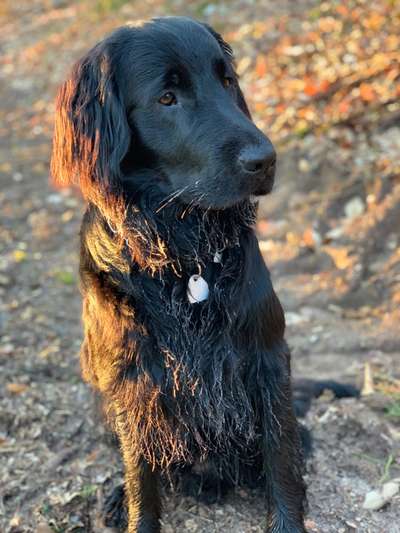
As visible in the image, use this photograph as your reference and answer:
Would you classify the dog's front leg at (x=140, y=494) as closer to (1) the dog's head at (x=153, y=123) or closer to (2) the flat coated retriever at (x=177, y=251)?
(2) the flat coated retriever at (x=177, y=251)

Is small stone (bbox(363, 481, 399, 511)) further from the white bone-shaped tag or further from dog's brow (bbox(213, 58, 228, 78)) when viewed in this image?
dog's brow (bbox(213, 58, 228, 78))

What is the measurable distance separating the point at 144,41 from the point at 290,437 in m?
1.66

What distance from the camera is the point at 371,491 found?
3057 millimetres

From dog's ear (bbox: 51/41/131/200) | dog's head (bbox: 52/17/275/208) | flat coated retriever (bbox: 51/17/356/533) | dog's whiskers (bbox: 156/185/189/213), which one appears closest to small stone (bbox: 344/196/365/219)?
flat coated retriever (bbox: 51/17/356/533)

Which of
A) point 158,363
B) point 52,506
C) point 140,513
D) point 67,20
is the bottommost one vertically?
point 52,506

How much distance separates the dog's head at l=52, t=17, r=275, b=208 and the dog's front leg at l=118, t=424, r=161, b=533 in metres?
1.08

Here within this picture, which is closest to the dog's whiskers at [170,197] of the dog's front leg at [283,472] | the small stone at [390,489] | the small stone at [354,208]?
the dog's front leg at [283,472]

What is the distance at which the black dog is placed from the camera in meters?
2.41

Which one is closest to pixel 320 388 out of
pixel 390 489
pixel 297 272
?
pixel 390 489

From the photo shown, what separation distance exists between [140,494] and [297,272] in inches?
110

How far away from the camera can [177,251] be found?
8.38ft

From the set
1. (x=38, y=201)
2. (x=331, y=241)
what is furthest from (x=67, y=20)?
(x=331, y=241)

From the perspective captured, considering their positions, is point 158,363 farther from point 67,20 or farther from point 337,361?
point 67,20

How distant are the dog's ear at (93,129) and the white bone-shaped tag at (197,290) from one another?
0.45 meters
